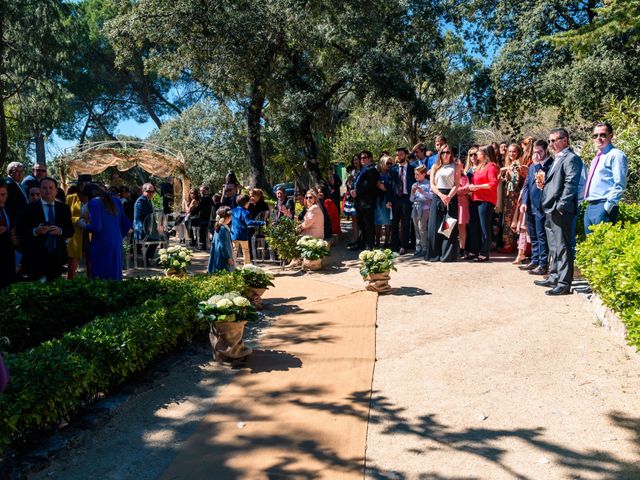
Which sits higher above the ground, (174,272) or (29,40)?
(29,40)

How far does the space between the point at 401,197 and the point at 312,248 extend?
2.05 metres

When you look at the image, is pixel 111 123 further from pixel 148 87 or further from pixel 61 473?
pixel 61 473

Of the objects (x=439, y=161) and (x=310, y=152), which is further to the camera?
(x=310, y=152)

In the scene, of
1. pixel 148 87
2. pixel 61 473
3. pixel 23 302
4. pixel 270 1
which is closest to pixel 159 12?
pixel 270 1

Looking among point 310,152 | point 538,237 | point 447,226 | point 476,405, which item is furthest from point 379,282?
point 310,152

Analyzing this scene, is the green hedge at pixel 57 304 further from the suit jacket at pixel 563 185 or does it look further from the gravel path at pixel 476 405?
the suit jacket at pixel 563 185

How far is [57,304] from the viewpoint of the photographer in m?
5.87

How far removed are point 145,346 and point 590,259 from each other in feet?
15.7

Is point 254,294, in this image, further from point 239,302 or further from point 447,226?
point 447,226

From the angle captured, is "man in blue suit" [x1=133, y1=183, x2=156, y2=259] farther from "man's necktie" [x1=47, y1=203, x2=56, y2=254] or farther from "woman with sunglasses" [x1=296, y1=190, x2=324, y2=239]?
"man's necktie" [x1=47, y1=203, x2=56, y2=254]

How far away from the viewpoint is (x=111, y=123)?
40469 millimetres

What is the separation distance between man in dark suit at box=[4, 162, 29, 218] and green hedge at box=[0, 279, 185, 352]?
6.95 ft

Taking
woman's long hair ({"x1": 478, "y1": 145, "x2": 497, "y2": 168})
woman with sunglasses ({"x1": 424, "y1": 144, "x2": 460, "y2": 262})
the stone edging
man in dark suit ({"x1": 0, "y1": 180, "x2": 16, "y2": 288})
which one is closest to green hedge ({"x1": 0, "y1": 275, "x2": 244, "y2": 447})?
man in dark suit ({"x1": 0, "y1": 180, "x2": 16, "y2": 288})

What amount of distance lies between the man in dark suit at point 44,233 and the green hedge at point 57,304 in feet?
3.30
